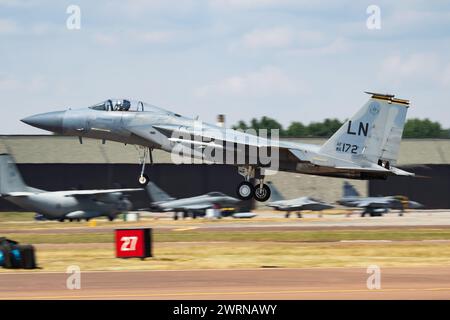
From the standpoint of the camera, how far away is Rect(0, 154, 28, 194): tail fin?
5966 centimetres

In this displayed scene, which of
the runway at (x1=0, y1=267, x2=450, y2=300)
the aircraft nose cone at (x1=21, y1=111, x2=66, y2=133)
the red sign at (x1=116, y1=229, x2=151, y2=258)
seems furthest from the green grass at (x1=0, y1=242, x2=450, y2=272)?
the aircraft nose cone at (x1=21, y1=111, x2=66, y2=133)

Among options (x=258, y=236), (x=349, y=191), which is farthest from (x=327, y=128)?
(x=258, y=236)

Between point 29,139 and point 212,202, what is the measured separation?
24926mm

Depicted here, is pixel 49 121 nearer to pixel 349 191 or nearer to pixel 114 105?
pixel 114 105

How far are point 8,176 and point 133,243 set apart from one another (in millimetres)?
27328

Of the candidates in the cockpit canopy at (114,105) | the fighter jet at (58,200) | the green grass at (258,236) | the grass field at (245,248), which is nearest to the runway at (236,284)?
the grass field at (245,248)

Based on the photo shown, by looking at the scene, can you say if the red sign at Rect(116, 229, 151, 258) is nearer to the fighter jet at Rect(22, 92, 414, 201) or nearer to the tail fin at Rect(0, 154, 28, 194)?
the fighter jet at Rect(22, 92, 414, 201)

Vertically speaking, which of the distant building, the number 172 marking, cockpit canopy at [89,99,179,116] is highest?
cockpit canopy at [89,99,179,116]

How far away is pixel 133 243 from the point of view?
116 ft

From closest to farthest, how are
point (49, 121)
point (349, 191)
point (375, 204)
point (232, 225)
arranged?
point (49, 121) → point (232, 225) → point (375, 204) → point (349, 191)

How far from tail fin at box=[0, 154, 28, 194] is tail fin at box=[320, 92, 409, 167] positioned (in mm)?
31582

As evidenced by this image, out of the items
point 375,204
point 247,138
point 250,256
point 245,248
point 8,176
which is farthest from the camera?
point 375,204
